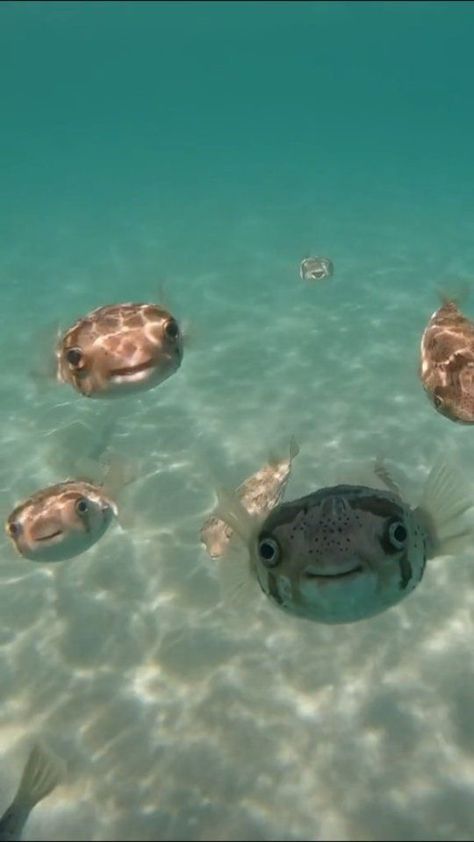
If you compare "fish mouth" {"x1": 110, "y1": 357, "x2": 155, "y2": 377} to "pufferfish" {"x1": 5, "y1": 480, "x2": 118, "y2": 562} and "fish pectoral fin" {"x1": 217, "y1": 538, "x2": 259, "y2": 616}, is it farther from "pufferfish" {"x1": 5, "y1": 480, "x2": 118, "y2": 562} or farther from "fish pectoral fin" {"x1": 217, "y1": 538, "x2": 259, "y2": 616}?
"fish pectoral fin" {"x1": 217, "y1": 538, "x2": 259, "y2": 616}

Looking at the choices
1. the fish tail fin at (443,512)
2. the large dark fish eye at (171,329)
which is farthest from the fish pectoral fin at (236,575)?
the large dark fish eye at (171,329)

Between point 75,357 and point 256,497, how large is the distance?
296cm

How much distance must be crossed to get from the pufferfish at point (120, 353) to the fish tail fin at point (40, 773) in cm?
A: 247

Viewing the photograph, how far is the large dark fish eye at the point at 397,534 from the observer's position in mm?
3023

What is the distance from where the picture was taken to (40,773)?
14.7 ft

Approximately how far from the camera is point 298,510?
10.6 feet

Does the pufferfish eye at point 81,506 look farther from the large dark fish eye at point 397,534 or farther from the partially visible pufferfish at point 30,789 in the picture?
the large dark fish eye at point 397,534

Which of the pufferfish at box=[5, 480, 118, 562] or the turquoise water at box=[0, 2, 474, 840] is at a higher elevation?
the pufferfish at box=[5, 480, 118, 562]

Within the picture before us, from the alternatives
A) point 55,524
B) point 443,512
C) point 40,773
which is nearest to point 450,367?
point 443,512

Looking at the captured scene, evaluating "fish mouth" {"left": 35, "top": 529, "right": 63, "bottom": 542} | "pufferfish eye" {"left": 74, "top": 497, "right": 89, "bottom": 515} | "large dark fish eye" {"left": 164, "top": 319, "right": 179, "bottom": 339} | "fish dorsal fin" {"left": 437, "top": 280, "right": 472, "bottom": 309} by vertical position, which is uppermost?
"large dark fish eye" {"left": 164, "top": 319, "right": 179, "bottom": 339}

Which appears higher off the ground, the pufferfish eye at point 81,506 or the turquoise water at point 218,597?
the pufferfish eye at point 81,506

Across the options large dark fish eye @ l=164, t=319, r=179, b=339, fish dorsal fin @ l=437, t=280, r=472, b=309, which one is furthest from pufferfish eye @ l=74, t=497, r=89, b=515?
fish dorsal fin @ l=437, t=280, r=472, b=309

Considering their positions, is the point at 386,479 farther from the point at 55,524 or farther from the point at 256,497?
the point at 55,524

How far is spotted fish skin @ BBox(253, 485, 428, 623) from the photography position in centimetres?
287
